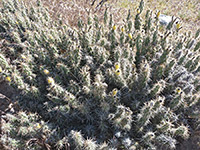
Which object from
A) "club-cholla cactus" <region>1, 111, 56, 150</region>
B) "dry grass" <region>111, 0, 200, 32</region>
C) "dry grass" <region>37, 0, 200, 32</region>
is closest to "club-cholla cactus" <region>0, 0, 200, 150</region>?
"club-cholla cactus" <region>1, 111, 56, 150</region>

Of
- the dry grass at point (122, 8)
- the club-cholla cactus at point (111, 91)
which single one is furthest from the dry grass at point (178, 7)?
the club-cholla cactus at point (111, 91)

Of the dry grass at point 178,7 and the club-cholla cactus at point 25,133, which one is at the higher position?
the dry grass at point 178,7

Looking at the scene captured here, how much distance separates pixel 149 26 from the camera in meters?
3.31

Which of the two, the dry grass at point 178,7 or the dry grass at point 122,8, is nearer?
the dry grass at point 122,8

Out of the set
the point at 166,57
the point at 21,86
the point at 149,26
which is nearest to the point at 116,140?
the point at 166,57

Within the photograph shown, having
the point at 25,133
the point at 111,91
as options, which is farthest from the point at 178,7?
the point at 25,133

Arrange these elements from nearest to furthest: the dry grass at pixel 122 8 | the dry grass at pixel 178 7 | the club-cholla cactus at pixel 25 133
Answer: the club-cholla cactus at pixel 25 133
the dry grass at pixel 122 8
the dry grass at pixel 178 7

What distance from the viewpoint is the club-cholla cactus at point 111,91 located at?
7.18 feet

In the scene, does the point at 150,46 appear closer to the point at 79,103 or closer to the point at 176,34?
the point at 176,34

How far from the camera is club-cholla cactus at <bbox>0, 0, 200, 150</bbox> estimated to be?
2.19 m

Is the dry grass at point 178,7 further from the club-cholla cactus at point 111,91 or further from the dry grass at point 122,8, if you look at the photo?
the club-cholla cactus at point 111,91

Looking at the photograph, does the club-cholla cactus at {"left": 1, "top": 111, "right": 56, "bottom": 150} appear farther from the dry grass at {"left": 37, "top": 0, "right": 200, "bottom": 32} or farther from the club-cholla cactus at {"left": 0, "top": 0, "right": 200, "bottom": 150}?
the dry grass at {"left": 37, "top": 0, "right": 200, "bottom": 32}

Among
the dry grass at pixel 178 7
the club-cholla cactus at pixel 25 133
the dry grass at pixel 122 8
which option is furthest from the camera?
the dry grass at pixel 178 7

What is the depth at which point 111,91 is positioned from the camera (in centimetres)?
256
